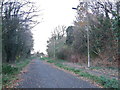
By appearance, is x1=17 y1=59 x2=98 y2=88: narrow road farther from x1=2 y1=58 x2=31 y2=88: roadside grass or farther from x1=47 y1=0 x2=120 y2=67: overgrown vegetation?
x1=47 y1=0 x2=120 y2=67: overgrown vegetation

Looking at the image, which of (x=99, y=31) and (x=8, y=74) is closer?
(x=8, y=74)

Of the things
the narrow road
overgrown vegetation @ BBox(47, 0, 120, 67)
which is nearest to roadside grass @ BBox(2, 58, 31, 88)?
the narrow road

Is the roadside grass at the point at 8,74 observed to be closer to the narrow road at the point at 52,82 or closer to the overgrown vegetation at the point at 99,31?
the narrow road at the point at 52,82

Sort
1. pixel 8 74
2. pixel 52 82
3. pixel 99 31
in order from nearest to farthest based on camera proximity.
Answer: pixel 52 82 → pixel 8 74 → pixel 99 31

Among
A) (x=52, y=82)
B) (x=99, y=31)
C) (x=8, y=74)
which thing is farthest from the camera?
(x=99, y=31)

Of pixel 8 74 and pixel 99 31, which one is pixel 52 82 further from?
pixel 99 31

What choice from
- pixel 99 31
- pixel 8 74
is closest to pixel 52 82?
pixel 8 74

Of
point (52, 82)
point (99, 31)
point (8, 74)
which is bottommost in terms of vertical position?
point (8, 74)

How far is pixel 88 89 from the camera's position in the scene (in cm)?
909

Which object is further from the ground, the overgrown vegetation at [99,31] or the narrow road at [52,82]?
the overgrown vegetation at [99,31]

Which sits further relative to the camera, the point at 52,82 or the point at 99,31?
the point at 99,31

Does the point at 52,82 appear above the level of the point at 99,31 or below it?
below

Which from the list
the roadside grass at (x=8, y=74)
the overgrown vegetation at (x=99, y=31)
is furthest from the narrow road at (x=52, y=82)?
the overgrown vegetation at (x=99, y=31)

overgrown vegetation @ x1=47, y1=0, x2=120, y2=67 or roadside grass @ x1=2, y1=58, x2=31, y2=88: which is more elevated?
overgrown vegetation @ x1=47, y1=0, x2=120, y2=67
